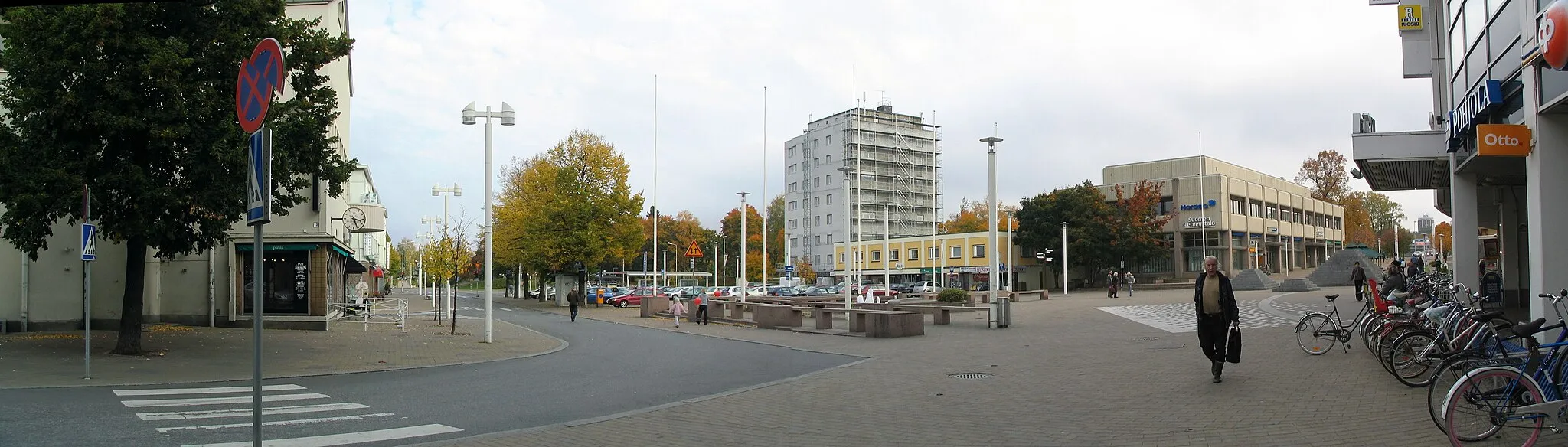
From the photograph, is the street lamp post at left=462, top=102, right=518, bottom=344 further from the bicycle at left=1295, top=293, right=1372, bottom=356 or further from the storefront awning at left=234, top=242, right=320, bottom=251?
the bicycle at left=1295, top=293, right=1372, bottom=356

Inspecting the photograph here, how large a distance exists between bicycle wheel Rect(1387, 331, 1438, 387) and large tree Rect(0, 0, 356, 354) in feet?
54.1

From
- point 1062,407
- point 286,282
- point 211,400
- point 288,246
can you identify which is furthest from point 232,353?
point 1062,407

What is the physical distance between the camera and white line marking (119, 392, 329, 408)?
1071 centimetres

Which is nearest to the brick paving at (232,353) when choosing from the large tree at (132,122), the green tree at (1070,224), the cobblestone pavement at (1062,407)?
the large tree at (132,122)

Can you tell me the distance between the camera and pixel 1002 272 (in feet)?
247

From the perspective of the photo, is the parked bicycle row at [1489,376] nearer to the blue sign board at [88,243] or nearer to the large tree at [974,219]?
the blue sign board at [88,243]

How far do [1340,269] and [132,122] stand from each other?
189 feet

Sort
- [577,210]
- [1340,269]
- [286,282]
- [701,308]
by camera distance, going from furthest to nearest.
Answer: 1. [1340,269]
2. [577,210]
3. [701,308]
4. [286,282]

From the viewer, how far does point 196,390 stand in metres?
12.2

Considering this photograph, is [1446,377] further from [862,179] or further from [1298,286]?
[862,179]

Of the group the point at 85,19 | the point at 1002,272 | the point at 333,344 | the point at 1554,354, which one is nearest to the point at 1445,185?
the point at 1554,354

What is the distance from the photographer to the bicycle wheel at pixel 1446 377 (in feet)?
22.3

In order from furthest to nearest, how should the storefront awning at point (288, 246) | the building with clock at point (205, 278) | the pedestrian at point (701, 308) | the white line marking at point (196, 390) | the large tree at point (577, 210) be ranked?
the large tree at point (577, 210) < the pedestrian at point (701, 308) < the storefront awning at point (288, 246) < the building with clock at point (205, 278) < the white line marking at point (196, 390)

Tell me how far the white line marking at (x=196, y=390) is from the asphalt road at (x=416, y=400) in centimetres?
11
